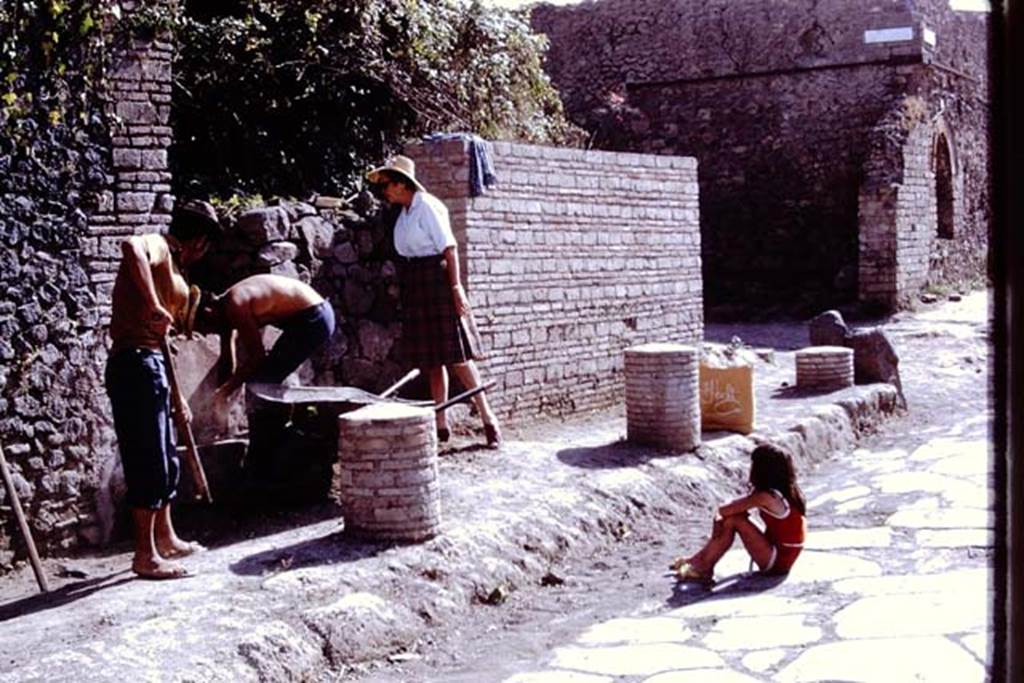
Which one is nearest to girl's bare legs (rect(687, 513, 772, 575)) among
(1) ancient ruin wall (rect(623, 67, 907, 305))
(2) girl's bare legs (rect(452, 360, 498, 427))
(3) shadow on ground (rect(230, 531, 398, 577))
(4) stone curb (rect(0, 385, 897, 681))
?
(4) stone curb (rect(0, 385, 897, 681))

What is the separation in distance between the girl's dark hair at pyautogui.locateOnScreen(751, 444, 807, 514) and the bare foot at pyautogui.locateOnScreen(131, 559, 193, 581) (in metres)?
2.98

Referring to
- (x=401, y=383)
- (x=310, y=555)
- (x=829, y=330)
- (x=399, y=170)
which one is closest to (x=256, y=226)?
(x=399, y=170)

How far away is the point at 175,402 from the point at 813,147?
51.3 ft

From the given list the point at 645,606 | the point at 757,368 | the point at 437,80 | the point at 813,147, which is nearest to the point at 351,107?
the point at 437,80

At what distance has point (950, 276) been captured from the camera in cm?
2123

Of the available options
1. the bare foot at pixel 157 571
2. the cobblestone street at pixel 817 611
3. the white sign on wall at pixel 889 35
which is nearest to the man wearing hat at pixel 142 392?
the bare foot at pixel 157 571

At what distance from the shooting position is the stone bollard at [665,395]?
8523 millimetres

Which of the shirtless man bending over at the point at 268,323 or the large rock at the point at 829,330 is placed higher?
the shirtless man bending over at the point at 268,323

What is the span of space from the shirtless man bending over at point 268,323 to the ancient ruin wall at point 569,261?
2.26 meters

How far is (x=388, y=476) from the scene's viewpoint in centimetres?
609

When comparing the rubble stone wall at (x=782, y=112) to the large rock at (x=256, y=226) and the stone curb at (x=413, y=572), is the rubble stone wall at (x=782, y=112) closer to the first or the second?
the stone curb at (x=413, y=572)

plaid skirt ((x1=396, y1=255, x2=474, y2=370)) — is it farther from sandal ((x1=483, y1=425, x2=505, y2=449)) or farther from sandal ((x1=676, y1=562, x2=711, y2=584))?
sandal ((x1=676, y1=562, x2=711, y2=584))

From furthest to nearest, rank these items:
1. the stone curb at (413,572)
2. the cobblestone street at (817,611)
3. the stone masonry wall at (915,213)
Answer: the stone masonry wall at (915,213)
the cobblestone street at (817,611)
the stone curb at (413,572)

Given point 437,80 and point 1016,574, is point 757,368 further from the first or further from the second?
point 1016,574
